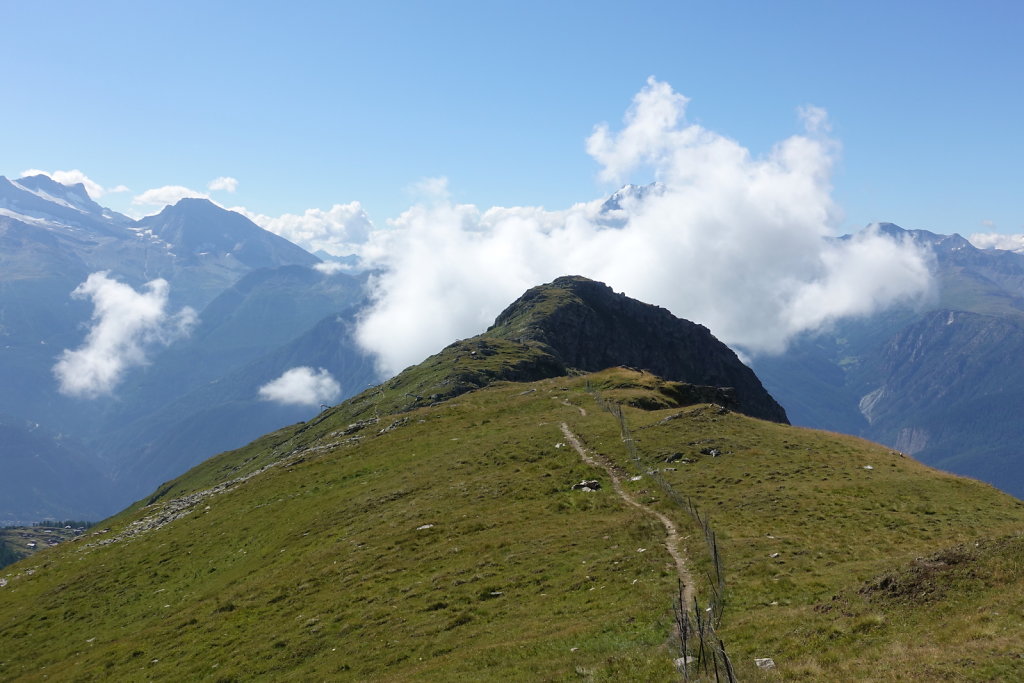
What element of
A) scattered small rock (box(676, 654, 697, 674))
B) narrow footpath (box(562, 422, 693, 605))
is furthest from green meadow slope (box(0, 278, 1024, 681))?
narrow footpath (box(562, 422, 693, 605))

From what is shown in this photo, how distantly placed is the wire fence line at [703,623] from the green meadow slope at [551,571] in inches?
11.8

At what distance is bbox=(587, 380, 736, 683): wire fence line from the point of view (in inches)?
785

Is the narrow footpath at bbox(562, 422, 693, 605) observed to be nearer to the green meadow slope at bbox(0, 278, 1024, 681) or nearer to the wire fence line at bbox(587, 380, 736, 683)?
the green meadow slope at bbox(0, 278, 1024, 681)

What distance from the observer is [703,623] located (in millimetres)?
24078

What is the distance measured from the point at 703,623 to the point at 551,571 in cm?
1079

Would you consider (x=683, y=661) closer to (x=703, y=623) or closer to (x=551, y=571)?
(x=703, y=623)

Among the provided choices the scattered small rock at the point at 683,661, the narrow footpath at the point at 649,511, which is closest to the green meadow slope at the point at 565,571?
the scattered small rock at the point at 683,661

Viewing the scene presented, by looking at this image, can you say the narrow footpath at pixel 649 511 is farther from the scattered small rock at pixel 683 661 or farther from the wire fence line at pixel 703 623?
the scattered small rock at pixel 683 661

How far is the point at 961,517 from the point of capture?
111 ft

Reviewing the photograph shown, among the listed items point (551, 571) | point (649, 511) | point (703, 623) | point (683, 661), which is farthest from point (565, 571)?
point (683, 661)

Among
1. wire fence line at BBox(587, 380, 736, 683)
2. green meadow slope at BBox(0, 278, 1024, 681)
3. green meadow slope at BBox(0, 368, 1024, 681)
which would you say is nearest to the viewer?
wire fence line at BBox(587, 380, 736, 683)

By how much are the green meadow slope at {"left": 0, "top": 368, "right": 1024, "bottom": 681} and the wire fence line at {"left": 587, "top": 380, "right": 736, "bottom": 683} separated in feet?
0.98

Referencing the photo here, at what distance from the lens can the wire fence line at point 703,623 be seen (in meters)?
19.9

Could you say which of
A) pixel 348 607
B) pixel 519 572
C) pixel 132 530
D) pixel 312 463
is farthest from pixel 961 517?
pixel 132 530
